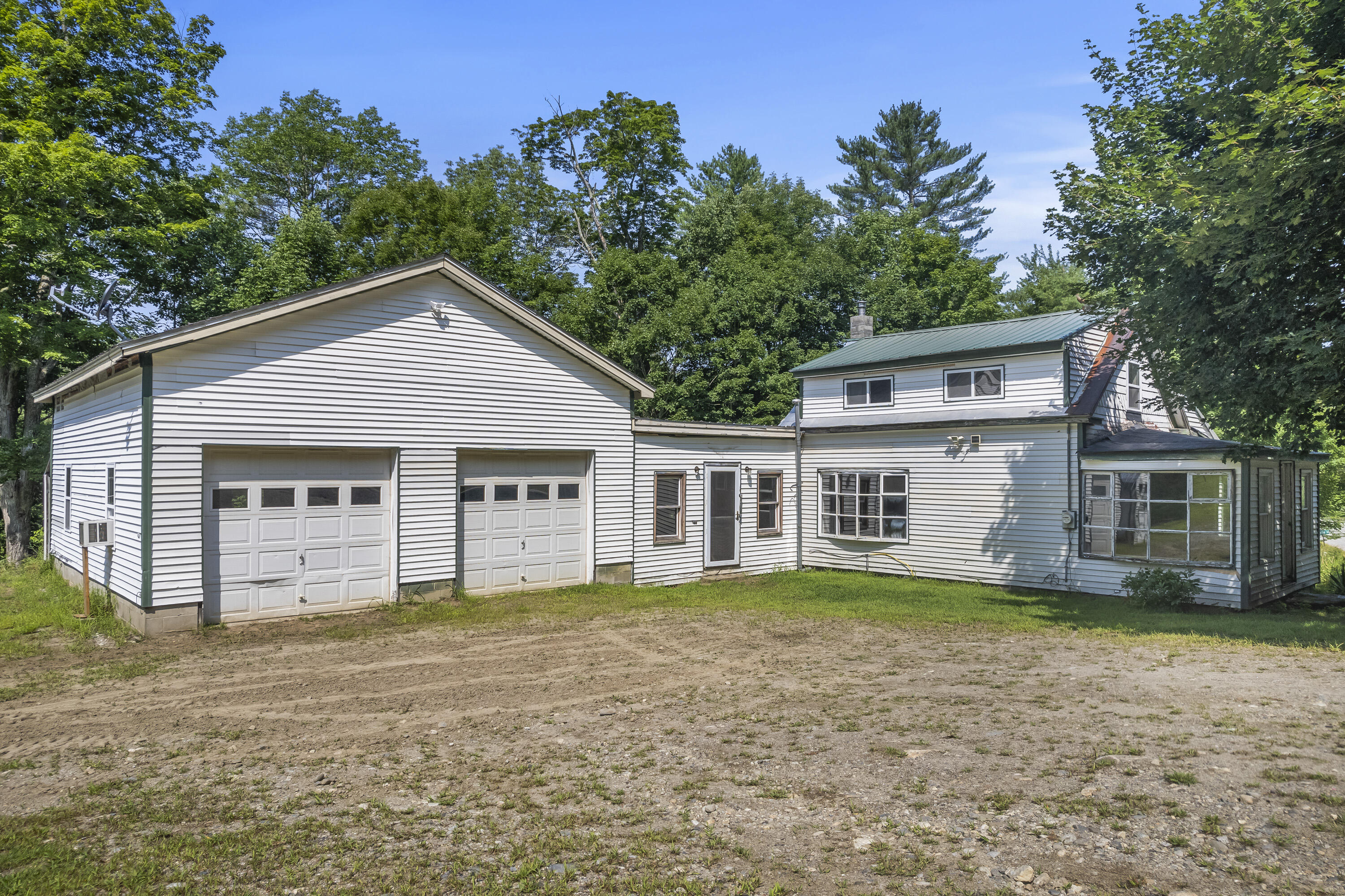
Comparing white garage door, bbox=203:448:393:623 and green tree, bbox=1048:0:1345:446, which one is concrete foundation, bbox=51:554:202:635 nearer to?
white garage door, bbox=203:448:393:623

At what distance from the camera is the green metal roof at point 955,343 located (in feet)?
57.4

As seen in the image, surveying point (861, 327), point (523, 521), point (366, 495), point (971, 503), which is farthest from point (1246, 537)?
point (366, 495)

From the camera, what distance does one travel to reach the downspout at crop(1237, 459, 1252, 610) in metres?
14.6

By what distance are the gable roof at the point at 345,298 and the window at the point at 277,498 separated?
2.54 m

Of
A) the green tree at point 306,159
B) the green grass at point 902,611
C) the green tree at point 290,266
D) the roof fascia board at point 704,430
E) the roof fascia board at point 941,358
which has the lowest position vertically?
the green grass at point 902,611

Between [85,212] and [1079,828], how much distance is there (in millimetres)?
26831

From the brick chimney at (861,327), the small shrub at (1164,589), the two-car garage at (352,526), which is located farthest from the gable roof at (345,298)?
the small shrub at (1164,589)

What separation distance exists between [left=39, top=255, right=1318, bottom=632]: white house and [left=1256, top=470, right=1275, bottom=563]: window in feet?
0.42

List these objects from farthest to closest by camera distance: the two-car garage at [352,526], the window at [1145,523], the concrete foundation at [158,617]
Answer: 1. the window at [1145,523]
2. the two-car garage at [352,526]
3. the concrete foundation at [158,617]

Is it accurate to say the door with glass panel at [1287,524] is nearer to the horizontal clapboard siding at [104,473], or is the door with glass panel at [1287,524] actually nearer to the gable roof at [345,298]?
the gable roof at [345,298]

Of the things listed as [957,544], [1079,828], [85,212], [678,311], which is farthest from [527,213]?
[1079,828]

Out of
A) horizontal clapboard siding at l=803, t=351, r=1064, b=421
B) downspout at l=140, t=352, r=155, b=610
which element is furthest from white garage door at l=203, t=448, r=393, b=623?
horizontal clapboard siding at l=803, t=351, r=1064, b=421

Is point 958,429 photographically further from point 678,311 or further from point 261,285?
point 261,285

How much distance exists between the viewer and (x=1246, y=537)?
14.6 meters
